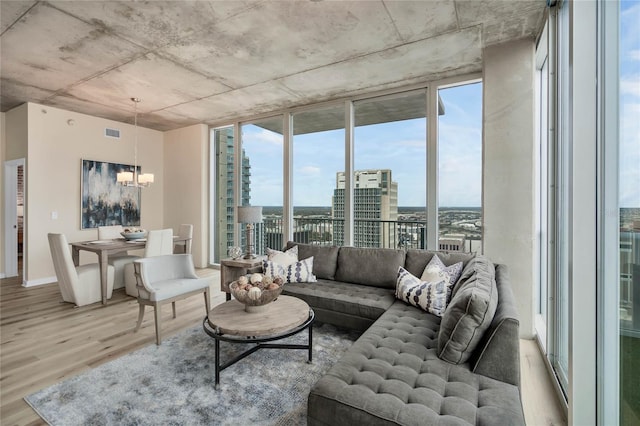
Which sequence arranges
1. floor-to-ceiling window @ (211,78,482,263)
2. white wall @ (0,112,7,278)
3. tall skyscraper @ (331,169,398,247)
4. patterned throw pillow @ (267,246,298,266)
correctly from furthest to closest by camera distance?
white wall @ (0,112,7,278) < tall skyscraper @ (331,169,398,247) < floor-to-ceiling window @ (211,78,482,263) < patterned throw pillow @ (267,246,298,266)

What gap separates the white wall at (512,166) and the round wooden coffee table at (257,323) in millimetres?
2127

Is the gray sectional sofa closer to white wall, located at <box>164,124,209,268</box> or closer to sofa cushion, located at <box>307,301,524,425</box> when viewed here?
sofa cushion, located at <box>307,301,524,425</box>

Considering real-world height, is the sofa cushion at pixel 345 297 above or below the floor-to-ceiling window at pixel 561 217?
below

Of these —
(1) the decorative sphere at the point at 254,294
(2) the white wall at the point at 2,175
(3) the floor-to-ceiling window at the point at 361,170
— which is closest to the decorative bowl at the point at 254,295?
(1) the decorative sphere at the point at 254,294

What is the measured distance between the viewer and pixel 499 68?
316 centimetres

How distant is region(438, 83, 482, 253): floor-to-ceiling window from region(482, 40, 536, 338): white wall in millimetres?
560

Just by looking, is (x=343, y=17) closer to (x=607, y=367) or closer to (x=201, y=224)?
(x=607, y=367)

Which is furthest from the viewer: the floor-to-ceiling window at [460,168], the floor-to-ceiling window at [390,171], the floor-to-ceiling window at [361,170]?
the floor-to-ceiling window at [390,171]

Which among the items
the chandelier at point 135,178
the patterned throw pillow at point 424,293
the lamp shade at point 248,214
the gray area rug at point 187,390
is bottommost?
the gray area rug at point 187,390

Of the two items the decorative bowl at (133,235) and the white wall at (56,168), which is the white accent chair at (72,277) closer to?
the decorative bowl at (133,235)

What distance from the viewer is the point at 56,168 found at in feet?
16.8

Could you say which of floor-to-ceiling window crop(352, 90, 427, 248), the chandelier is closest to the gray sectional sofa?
floor-to-ceiling window crop(352, 90, 427, 248)

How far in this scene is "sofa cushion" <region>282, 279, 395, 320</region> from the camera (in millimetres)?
2832

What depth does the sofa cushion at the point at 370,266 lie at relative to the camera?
3.31m
